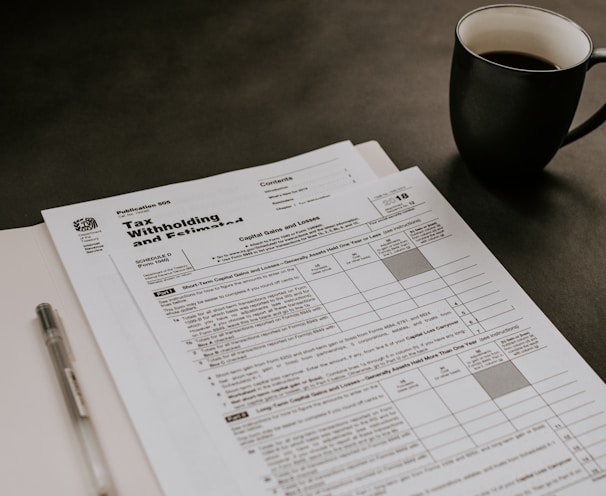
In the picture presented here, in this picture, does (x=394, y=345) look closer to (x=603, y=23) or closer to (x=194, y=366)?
(x=194, y=366)

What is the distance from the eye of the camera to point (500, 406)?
0.58m

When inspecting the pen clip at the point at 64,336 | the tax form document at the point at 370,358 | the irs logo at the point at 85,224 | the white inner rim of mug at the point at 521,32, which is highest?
the irs logo at the point at 85,224

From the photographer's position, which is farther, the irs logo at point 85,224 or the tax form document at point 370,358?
the irs logo at point 85,224

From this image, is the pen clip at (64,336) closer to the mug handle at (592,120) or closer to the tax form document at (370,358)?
the tax form document at (370,358)

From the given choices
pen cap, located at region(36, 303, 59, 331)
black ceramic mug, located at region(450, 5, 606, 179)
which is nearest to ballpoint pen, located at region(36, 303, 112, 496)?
pen cap, located at region(36, 303, 59, 331)

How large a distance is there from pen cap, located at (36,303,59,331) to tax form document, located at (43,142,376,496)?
24 millimetres

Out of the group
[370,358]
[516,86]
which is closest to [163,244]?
[370,358]

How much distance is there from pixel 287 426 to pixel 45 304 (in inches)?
8.3

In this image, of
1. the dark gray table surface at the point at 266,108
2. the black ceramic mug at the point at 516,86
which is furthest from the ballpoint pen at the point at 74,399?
the black ceramic mug at the point at 516,86

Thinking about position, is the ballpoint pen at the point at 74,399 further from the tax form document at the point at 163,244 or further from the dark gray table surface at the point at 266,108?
the dark gray table surface at the point at 266,108

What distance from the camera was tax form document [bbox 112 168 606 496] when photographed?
539 mm

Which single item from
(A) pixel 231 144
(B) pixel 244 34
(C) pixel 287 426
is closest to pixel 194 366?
(C) pixel 287 426

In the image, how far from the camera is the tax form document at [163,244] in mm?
542

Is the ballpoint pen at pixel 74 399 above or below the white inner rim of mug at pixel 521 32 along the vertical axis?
below
